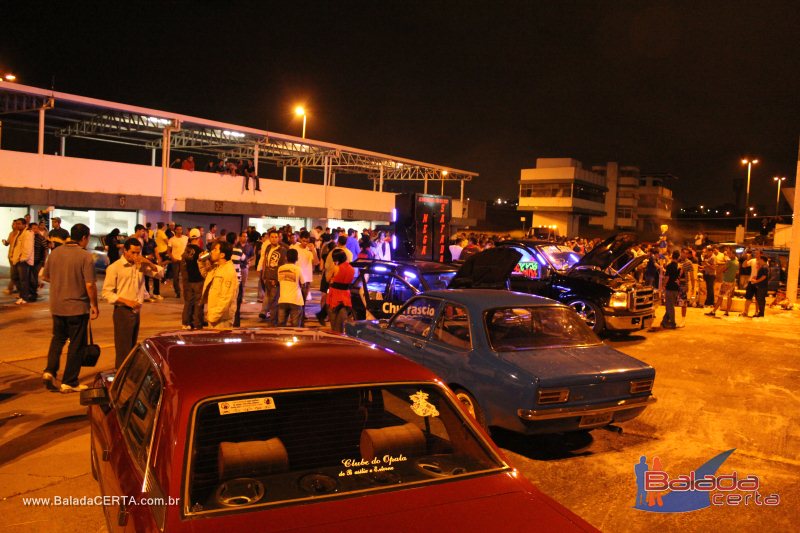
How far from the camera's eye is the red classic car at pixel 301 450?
90.7 inches

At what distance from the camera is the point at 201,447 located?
2.48m

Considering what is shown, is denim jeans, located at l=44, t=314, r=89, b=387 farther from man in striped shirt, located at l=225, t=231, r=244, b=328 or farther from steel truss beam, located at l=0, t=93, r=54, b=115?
steel truss beam, located at l=0, t=93, r=54, b=115

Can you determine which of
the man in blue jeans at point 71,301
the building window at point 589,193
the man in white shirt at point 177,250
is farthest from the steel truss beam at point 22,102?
the building window at point 589,193

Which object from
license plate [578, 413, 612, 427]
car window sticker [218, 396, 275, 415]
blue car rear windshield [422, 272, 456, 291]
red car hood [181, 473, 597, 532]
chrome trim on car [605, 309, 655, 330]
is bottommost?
license plate [578, 413, 612, 427]

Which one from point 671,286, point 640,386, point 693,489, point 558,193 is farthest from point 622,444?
point 558,193

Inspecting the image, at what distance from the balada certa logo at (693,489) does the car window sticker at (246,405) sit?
3589 millimetres

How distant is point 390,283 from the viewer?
10.6 m

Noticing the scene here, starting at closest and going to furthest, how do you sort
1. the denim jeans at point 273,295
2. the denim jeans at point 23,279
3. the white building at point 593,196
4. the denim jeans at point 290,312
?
the denim jeans at point 290,312 < the denim jeans at point 273,295 < the denim jeans at point 23,279 < the white building at point 593,196

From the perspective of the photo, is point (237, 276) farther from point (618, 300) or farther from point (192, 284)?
point (618, 300)

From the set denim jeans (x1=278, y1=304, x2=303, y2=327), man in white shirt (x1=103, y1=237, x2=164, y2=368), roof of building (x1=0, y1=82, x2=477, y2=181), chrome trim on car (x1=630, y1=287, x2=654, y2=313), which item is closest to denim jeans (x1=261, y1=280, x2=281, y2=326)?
denim jeans (x1=278, y1=304, x2=303, y2=327)

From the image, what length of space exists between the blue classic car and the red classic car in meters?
2.53

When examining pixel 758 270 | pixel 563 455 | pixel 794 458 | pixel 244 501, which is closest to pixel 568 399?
pixel 563 455

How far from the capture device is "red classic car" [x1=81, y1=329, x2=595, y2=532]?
7.56 ft

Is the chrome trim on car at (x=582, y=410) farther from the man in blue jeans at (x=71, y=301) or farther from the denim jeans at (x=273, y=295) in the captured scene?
the denim jeans at (x=273, y=295)
